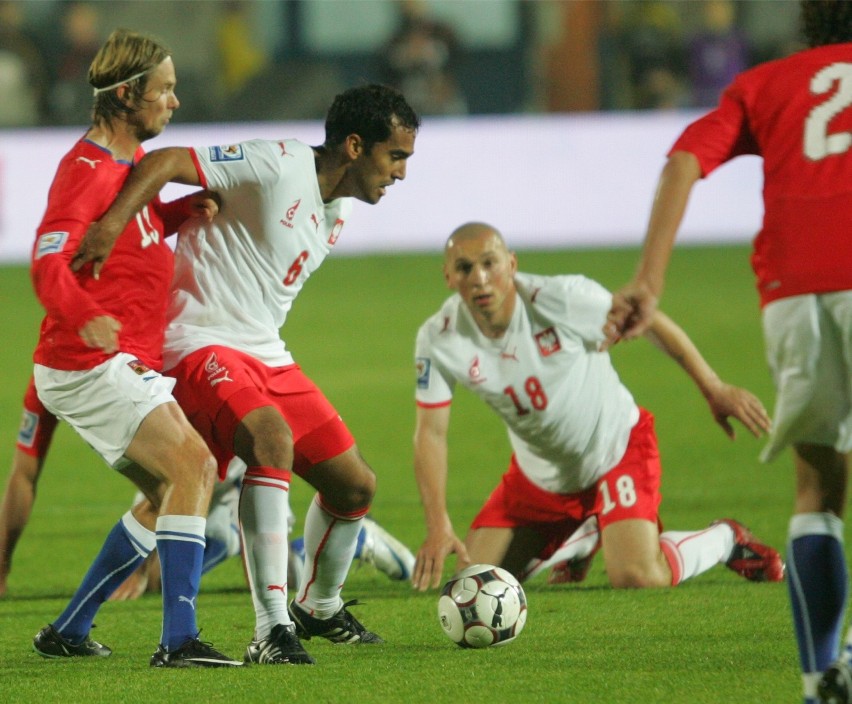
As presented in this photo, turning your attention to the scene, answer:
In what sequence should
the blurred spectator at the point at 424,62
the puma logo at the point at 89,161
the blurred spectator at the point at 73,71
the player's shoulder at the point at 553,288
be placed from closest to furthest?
1. the puma logo at the point at 89,161
2. the player's shoulder at the point at 553,288
3. the blurred spectator at the point at 73,71
4. the blurred spectator at the point at 424,62

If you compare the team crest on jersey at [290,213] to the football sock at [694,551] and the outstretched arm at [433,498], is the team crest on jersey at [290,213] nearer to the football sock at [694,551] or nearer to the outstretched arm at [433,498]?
the outstretched arm at [433,498]

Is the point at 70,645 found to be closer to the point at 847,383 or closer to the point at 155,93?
the point at 155,93

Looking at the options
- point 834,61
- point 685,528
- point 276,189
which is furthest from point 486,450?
point 834,61

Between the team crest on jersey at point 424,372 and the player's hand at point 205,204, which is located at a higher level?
the player's hand at point 205,204

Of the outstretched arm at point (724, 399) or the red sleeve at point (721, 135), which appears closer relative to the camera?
the red sleeve at point (721, 135)

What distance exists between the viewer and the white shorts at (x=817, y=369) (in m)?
3.57

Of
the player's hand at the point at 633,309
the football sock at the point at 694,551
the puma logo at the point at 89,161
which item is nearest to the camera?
the player's hand at the point at 633,309

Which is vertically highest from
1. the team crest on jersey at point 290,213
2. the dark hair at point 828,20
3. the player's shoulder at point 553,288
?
the dark hair at point 828,20

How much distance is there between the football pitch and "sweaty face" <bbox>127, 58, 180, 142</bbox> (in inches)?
67.1

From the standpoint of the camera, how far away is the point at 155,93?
4.84m

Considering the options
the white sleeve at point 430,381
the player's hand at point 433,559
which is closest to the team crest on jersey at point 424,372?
the white sleeve at point 430,381

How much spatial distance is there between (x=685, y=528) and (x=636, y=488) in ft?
3.09

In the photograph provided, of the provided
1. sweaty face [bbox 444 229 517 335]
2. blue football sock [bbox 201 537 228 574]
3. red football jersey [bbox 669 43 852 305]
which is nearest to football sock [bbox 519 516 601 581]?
sweaty face [bbox 444 229 517 335]

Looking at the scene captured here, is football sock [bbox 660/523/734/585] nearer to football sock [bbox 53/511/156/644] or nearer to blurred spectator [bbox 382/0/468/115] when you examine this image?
football sock [bbox 53/511/156/644]
